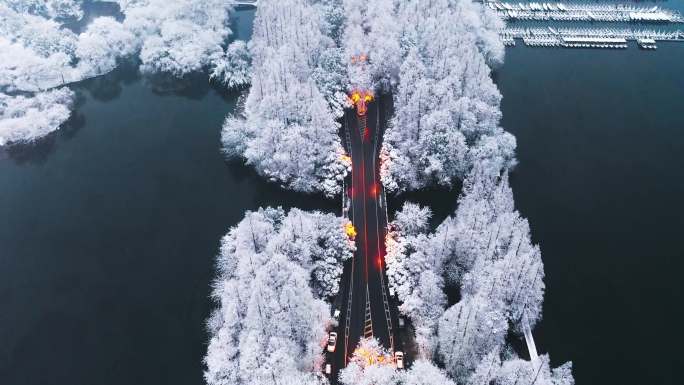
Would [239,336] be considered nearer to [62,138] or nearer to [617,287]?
[617,287]

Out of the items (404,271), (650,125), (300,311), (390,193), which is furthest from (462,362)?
(650,125)

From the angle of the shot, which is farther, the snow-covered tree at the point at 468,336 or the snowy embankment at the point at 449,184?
the snowy embankment at the point at 449,184

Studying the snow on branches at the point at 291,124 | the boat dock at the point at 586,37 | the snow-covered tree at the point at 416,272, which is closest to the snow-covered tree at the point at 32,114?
the snow on branches at the point at 291,124

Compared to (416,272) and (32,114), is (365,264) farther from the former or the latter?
(32,114)

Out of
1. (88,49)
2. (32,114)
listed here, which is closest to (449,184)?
(32,114)

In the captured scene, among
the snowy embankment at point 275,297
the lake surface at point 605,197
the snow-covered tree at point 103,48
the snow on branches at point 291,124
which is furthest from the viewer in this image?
the snow-covered tree at point 103,48

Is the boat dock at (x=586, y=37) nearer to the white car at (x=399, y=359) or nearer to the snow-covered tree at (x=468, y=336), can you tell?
the snow-covered tree at (x=468, y=336)
